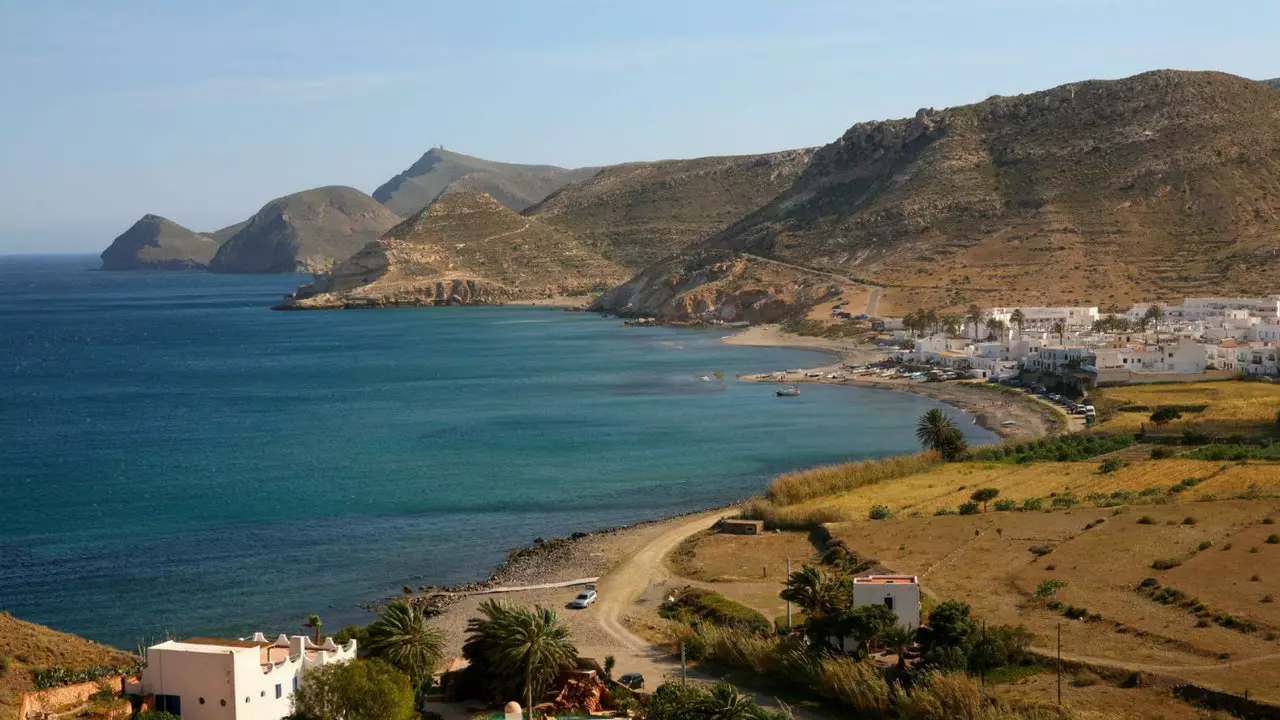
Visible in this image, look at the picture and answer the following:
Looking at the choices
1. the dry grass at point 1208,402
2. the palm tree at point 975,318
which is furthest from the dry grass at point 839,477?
the palm tree at point 975,318

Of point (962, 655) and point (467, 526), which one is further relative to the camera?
point (467, 526)

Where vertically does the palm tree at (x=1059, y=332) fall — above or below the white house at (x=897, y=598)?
above

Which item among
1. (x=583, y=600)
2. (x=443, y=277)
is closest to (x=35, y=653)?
(x=583, y=600)

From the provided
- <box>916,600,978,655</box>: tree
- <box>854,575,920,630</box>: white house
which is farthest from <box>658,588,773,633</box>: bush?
<box>916,600,978,655</box>: tree

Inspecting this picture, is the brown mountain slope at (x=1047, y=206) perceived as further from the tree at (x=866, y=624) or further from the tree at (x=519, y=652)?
the tree at (x=519, y=652)

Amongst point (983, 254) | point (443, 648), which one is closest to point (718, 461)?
point (443, 648)

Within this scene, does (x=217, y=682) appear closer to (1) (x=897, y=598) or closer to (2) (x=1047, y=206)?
(1) (x=897, y=598)

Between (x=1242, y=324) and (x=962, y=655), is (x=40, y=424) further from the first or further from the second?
(x=1242, y=324)
